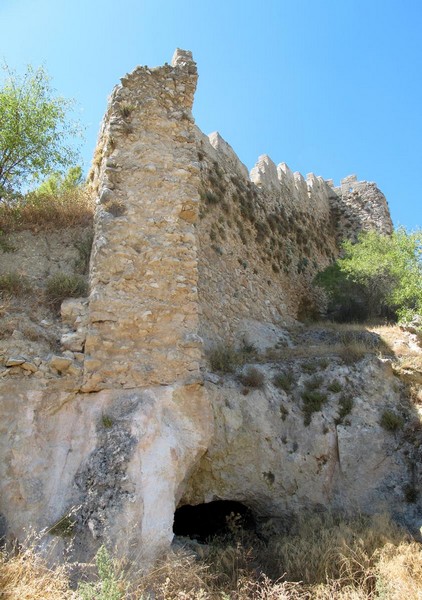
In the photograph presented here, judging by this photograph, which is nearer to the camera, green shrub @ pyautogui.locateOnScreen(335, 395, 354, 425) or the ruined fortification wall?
the ruined fortification wall

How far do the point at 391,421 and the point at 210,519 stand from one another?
11.1 ft

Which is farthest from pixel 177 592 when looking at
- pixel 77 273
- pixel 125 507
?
pixel 77 273

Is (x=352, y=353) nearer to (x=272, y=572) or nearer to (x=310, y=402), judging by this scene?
(x=310, y=402)

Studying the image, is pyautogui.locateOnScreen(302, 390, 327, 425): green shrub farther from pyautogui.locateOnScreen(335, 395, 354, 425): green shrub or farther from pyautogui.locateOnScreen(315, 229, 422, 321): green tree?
pyautogui.locateOnScreen(315, 229, 422, 321): green tree

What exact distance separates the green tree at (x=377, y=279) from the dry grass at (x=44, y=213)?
854cm

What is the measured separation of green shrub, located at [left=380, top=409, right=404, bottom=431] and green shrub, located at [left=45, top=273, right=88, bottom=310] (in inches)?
208

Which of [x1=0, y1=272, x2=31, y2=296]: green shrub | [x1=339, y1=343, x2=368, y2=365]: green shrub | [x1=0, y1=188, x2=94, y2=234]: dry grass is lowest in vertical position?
[x1=339, y1=343, x2=368, y2=365]: green shrub

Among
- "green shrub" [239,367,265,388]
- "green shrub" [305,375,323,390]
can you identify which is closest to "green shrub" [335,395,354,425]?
"green shrub" [305,375,323,390]

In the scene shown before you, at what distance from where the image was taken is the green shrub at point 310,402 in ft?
28.2

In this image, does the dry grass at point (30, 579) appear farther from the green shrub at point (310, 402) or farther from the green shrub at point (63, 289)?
the green shrub at point (310, 402)

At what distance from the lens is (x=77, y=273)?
317 inches

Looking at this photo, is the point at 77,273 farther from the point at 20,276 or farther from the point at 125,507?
the point at 125,507

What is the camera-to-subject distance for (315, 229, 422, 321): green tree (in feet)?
46.7

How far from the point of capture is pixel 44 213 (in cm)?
930
